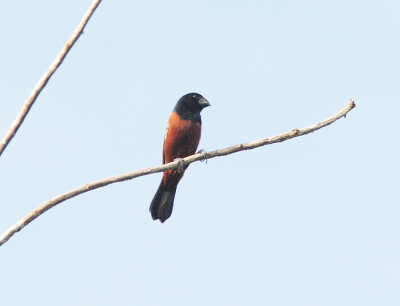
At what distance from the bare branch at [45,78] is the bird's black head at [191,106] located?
6132mm

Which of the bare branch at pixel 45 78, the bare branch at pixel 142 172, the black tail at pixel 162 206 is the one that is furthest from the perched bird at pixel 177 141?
the bare branch at pixel 45 78

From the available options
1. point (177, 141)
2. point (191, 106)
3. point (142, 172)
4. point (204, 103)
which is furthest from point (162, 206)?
point (142, 172)

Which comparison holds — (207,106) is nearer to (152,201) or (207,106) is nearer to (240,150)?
(152,201)

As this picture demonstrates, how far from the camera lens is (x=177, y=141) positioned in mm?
9180

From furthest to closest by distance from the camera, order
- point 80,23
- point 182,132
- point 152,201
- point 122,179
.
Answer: point 152,201 < point 182,132 < point 122,179 < point 80,23

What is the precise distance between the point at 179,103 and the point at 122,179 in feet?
17.8

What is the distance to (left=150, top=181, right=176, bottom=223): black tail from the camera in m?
9.76

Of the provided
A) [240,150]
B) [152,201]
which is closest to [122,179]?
[240,150]

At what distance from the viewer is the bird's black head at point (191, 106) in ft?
31.1

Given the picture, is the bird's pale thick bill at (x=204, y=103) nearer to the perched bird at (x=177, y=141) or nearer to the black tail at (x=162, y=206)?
the perched bird at (x=177, y=141)

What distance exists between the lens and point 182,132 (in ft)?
30.2

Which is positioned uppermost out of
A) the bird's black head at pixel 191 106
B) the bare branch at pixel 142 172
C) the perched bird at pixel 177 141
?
the bird's black head at pixel 191 106

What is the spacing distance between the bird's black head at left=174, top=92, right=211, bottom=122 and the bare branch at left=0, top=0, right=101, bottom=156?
613 cm

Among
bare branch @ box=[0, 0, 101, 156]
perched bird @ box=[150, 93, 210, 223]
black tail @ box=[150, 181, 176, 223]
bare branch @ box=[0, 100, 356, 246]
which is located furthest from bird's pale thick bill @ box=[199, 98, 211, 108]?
bare branch @ box=[0, 0, 101, 156]
